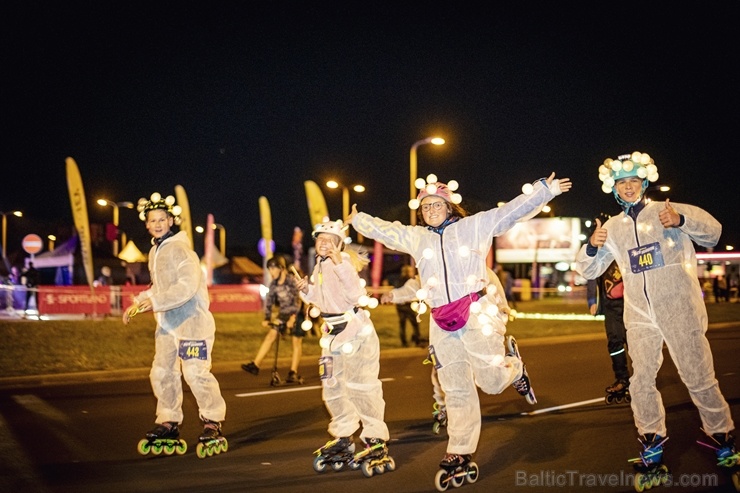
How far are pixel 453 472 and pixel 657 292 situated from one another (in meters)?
1.88

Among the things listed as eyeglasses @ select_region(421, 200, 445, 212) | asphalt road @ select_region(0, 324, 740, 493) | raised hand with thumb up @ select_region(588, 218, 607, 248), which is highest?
eyeglasses @ select_region(421, 200, 445, 212)

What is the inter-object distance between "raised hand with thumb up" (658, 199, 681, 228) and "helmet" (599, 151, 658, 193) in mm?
410

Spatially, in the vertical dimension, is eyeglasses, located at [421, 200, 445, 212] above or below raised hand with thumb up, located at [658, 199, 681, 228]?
above

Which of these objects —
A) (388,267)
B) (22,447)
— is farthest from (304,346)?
(388,267)

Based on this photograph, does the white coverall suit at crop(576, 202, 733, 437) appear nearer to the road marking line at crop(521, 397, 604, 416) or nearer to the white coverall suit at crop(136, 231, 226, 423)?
the road marking line at crop(521, 397, 604, 416)

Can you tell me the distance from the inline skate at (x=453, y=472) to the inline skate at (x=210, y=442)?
7.01 feet

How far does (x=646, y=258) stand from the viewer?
550 cm

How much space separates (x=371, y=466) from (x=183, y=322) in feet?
6.71

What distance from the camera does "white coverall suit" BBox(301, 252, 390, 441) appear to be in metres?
6.03

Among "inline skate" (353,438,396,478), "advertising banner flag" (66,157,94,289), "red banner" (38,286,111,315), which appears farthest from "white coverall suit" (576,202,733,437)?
"red banner" (38,286,111,315)

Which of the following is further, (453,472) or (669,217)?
(453,472)
